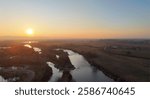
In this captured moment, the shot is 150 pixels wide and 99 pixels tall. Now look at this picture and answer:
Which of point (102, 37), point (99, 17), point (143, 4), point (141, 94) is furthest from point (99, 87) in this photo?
point (143, 4)

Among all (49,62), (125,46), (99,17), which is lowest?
(49,62)

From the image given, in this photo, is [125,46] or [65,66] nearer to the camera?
[125,46]

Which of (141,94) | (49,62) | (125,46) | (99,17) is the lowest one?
(141,94)

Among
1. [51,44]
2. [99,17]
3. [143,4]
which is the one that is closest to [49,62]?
[51,44]

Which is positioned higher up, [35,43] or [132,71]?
[35,43]

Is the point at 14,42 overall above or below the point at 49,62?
above

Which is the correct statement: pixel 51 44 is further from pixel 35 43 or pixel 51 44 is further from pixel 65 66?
pixel 65 66

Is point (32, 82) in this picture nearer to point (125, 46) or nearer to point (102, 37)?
point (102, 37)

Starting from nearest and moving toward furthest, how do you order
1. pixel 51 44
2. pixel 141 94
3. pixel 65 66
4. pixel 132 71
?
1. pixel 141 94
2. pixel 132 71
3. pixel 51 44
4. pixel 65 66

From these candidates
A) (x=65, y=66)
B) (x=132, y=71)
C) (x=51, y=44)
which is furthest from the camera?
(x=65, y=66)
